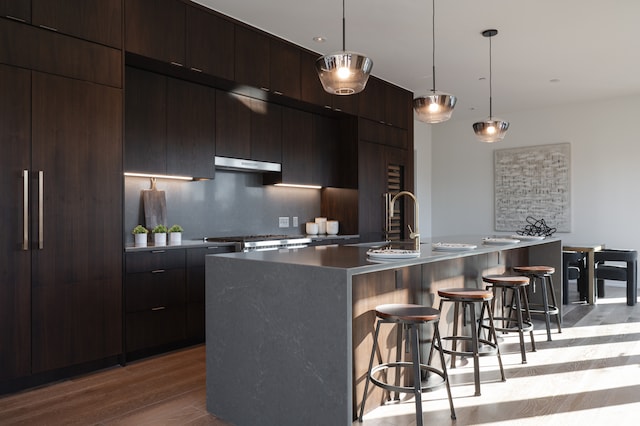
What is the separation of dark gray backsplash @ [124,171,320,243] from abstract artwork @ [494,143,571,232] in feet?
12.9

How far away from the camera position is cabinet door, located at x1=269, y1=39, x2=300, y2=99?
477 cm

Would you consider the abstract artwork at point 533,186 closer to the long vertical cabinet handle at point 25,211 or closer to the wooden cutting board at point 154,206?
the wooden cutting board at point 154,206

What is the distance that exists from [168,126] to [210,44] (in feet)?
2.62

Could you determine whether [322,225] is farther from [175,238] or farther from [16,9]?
[16,9]

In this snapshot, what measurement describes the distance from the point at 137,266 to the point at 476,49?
4.03 meters

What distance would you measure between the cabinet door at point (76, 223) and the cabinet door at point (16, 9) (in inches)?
13.7

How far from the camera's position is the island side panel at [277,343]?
209 cm

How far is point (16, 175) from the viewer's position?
2.94 meters

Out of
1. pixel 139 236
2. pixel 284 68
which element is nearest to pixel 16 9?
pixel 139 236

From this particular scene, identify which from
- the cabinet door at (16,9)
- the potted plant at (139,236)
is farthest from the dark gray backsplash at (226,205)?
the cabinet door at (16,9)

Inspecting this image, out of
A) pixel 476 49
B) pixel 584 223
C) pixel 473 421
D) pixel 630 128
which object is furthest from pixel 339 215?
pixel 630 128

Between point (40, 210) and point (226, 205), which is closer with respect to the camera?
point (40, 210)

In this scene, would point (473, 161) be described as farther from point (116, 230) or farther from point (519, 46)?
point (116, 230)

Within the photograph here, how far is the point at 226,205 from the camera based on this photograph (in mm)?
5059
